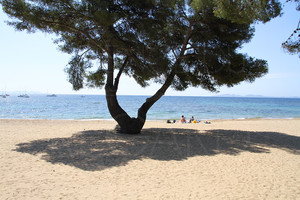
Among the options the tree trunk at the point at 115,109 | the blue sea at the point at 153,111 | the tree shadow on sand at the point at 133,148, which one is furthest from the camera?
the blue sea at the point at 153,111

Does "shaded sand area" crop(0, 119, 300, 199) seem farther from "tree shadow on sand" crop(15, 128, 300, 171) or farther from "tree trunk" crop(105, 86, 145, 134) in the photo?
"tree trunk" crop(105, 86, 145, 134)

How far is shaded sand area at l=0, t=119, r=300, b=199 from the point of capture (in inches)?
148

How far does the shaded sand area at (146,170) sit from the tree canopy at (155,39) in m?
2.91

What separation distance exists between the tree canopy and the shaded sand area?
9.53ft

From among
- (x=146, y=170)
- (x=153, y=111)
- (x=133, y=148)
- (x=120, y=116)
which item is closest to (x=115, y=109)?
(x=120, y=116)

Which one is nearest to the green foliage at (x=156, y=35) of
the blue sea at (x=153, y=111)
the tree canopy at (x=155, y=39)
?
the tree canopy at (x=155, y=39)

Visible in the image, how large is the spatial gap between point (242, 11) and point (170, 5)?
3378 mm

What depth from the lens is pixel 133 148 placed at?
266 inches

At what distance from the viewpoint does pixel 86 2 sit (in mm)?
7785

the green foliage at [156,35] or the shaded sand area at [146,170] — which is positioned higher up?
the green foliage at [156,35]

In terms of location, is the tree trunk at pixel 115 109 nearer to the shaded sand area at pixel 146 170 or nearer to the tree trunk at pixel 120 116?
the tree trunk at pixel 120 116

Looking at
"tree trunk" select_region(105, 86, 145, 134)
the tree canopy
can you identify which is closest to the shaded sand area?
"tree trunk" select_region(105, 86, 145, 134)

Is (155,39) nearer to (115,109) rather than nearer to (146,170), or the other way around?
(115,109)

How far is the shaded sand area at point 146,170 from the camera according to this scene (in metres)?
3.75
